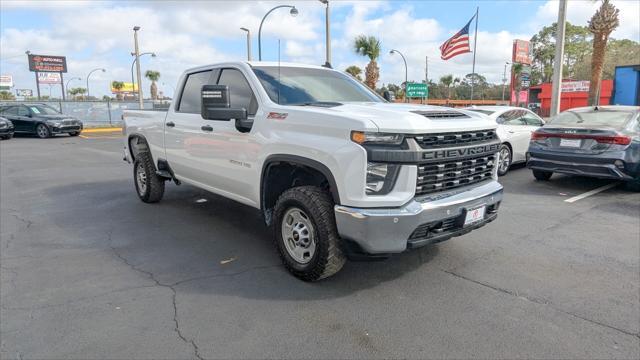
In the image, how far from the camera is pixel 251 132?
→ 4.26 meters

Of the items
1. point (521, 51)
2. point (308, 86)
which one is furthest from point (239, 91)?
point (521, 51)

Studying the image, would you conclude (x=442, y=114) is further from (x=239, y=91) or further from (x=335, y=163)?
(x=239, y=91)

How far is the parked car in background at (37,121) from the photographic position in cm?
1978

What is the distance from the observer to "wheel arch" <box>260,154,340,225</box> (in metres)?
3.75

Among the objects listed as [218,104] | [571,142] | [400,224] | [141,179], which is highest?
[218,104]

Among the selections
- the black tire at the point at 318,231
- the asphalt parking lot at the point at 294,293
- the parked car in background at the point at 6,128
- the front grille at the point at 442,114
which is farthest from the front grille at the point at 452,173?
the parked car in background at the point at 6,128

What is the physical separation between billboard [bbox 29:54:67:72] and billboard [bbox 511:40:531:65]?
58.5 m

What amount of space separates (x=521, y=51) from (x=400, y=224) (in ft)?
92.8

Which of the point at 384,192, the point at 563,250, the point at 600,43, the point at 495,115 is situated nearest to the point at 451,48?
the point at 600,43

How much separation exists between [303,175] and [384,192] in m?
1.07

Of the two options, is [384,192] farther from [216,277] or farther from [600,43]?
[600,43]

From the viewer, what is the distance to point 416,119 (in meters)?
3.40

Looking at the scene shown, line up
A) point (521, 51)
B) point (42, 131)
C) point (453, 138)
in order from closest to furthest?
1. point (453, 138)
2. point (42, 131)
3. point (521, 51)

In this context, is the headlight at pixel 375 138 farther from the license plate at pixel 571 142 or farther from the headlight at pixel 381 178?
the license plate at pixel 571 142
